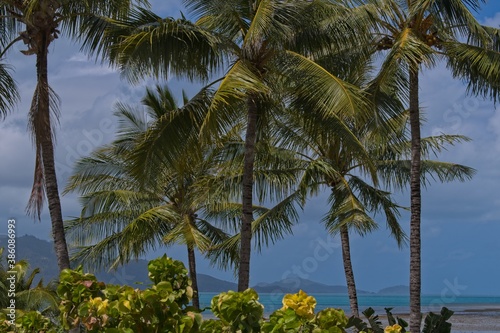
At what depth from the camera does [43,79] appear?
1155cm

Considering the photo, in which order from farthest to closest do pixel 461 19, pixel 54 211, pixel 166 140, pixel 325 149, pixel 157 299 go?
pixel 325 149, pixel 461 19, pixel 166 140, pixel 54 211, pixel 157 299

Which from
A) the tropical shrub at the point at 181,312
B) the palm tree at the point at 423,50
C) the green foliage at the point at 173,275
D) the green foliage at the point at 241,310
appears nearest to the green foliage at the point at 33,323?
the tropical shrub at the point at 181,312

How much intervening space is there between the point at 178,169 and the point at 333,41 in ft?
12.5

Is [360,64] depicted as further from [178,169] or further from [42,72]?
[42,72]

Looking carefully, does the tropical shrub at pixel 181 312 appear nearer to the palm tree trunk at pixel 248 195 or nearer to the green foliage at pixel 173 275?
Result: the green foliage at pixel 173 275

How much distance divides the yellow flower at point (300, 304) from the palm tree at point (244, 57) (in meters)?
8.40

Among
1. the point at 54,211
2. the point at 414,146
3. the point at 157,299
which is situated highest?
the point at 414,146

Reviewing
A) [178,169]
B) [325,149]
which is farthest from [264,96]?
[325,149]

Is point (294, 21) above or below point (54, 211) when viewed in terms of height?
above

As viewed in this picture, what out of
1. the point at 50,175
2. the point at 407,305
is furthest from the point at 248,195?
the point at 407,305

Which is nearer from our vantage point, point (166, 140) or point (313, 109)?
point (166, 140)

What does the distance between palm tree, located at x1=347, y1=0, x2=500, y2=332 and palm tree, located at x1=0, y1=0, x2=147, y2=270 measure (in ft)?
17.6

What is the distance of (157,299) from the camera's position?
3.44 meters

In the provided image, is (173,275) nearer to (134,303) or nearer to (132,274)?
(134,303)
